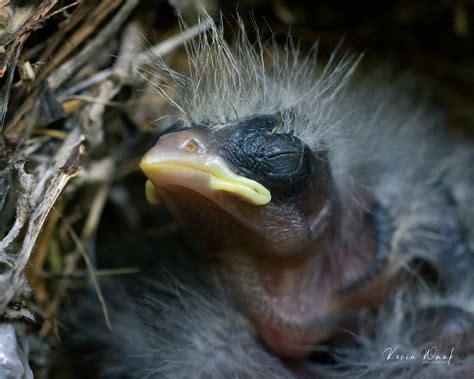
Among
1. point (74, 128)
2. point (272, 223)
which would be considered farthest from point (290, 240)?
point (74, 128)

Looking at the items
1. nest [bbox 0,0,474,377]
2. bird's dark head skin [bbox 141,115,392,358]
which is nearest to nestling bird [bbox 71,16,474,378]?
bird's dark head skin [bbox 141,115,392,358]

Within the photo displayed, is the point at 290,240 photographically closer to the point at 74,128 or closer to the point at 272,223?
the point at 272,223

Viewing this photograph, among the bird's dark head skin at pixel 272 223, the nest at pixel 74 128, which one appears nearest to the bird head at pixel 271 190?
the bird's dark head skin at pixel 272 223

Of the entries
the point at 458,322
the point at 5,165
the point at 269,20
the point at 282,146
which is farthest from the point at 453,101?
the point at 5,165

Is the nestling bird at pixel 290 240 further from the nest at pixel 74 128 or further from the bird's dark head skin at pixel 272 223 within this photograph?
the nest at pixel 74 128

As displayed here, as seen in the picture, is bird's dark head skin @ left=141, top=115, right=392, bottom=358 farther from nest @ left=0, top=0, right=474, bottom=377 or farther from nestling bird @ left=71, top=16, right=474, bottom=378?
nest @ left=0, top=0, right=474, bottom=377

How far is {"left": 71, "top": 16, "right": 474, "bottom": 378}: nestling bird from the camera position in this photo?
108 centimetres

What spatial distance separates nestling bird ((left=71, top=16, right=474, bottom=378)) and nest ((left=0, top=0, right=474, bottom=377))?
4.9 inches

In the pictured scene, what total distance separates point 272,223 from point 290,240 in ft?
0.18

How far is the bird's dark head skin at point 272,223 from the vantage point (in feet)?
3.43

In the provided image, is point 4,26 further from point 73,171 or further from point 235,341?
point 235,341

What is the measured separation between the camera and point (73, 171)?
46.5 inches

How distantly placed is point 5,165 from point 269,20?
831mm

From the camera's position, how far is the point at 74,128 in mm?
1292
